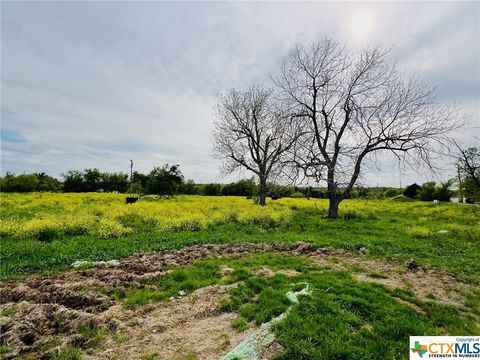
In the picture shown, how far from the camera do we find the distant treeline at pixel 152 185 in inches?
1314

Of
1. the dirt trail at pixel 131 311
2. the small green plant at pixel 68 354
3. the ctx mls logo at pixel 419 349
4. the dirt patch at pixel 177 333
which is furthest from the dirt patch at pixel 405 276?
the small green plant at pixel 68 354

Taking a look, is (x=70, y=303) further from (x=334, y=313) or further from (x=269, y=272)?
(x=334, y=313)

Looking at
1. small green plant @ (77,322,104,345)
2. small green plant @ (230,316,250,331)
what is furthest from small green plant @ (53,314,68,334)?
small green plant @ (230,316,250,331)

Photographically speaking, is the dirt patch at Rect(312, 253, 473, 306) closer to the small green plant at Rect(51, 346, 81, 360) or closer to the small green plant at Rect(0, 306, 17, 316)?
the small green plant at Rect(51, 346, 81, 360)

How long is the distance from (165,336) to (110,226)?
9028 millimetres

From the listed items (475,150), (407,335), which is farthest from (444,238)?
(407,335)

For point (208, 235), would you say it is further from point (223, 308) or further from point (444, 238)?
point (444, 238)

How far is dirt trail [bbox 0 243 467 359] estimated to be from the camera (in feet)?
12.1

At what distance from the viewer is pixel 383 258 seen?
8.19 m

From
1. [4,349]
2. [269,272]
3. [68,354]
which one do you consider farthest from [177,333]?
[269,272]
